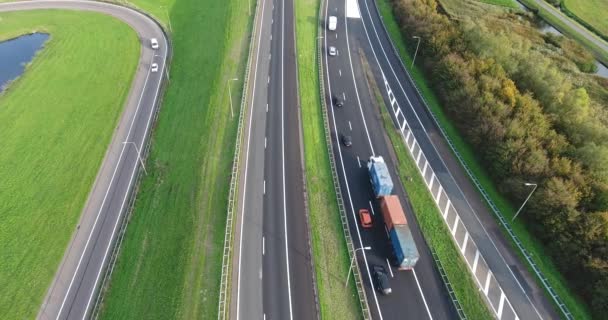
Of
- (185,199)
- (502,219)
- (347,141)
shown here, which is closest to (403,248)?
(502,219)

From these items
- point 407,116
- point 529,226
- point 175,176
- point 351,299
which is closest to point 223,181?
point 175,176

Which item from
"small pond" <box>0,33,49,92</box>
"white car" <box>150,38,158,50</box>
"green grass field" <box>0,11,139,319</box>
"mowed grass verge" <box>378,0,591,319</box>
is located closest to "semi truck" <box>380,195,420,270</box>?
"mowed grass verge" <box>378,0,591,319</box>

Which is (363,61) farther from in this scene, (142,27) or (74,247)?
(74,247)

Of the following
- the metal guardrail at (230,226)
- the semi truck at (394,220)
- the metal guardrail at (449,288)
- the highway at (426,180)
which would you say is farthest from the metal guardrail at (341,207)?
the metal guardrail at (230,226)

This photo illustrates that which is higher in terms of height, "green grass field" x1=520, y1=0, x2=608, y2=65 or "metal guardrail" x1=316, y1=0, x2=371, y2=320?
"green grass field" x1=520, y1=0, x2=608, y2=65

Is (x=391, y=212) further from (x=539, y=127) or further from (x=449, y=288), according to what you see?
(x=539, y=127)

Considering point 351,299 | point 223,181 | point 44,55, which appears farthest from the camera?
point 44,55

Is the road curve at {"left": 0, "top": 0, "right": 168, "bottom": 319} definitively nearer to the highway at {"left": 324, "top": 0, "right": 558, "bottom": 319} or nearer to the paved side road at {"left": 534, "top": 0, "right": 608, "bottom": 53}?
the highway at {"left": 324, "top": 0, "right": 558, "bottom": 319}
